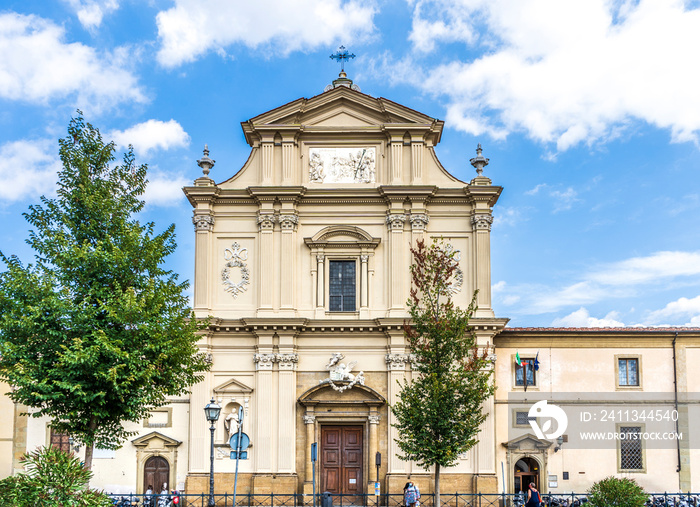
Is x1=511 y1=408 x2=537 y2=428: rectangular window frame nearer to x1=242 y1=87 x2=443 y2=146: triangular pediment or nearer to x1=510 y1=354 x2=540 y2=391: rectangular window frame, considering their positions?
x1=510 y1=354 x2=540 y2=391: rectangular window frame

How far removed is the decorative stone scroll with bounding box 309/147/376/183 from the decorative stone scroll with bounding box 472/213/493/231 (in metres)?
5.08

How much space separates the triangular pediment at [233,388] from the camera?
114ft

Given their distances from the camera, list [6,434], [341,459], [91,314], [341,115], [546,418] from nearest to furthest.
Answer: [91,314], [341,459], [6,434], [546,418], [341,115]

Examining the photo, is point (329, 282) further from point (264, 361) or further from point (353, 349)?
point (264, 361)

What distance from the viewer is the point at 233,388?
34.9 metres

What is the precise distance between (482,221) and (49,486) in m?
23.1

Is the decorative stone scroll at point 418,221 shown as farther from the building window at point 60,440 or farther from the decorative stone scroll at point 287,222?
the building window at point 60,440

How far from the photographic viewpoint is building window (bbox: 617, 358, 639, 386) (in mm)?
36281

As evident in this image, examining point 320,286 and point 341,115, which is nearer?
point 320,286

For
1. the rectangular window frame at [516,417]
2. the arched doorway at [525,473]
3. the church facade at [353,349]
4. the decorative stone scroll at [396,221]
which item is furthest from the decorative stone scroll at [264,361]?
the arched doorway at [525,473]

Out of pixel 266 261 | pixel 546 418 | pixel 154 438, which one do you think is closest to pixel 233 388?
pixel 154 438

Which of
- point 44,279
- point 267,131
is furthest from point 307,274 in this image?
point 44,279

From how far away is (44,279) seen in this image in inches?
925

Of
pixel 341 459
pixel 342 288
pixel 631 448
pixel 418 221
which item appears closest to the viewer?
pixel 341 459
